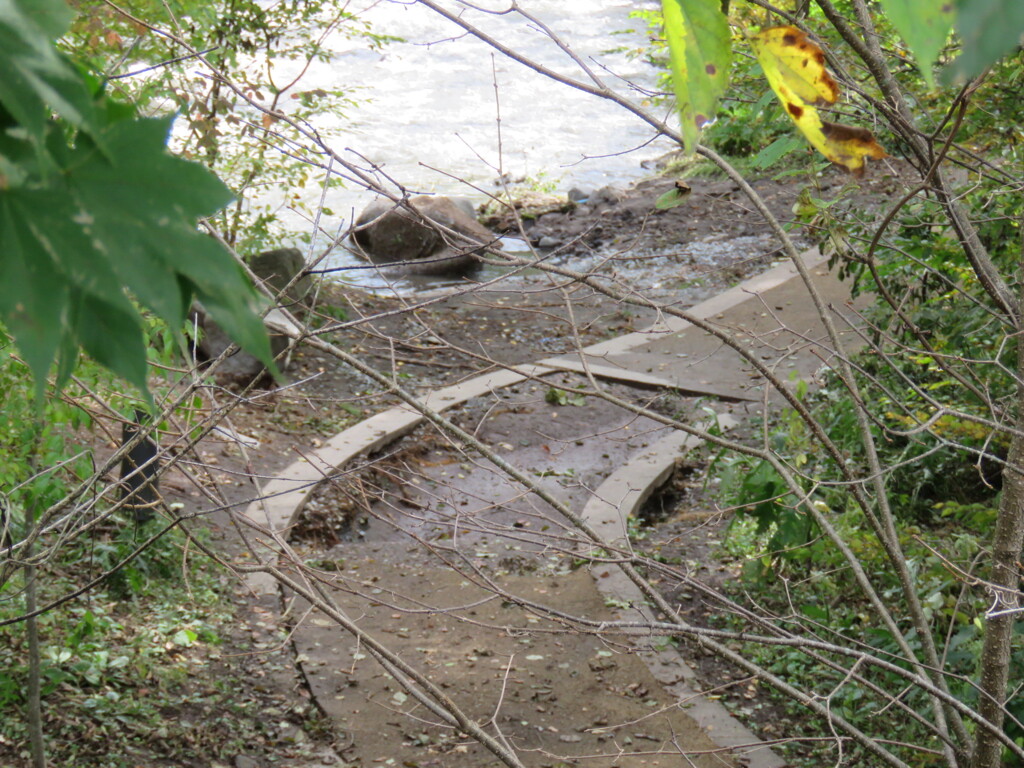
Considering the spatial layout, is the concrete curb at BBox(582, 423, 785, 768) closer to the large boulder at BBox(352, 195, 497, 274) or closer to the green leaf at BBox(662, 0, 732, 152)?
the green leaf at BBox(662, 0, 732, 152)

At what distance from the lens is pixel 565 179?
18.1 meters

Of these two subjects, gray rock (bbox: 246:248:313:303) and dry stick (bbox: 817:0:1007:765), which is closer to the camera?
dry stick (bbox: 817:0:1007:765)

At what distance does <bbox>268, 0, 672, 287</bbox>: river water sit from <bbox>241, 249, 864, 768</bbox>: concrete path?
5.92m

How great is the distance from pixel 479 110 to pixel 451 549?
61.9 ft

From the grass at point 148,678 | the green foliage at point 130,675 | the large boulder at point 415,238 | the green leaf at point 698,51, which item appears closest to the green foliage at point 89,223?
the green leaf at point 698,51

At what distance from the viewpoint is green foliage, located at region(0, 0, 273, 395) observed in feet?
1.86

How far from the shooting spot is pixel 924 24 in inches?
21.6

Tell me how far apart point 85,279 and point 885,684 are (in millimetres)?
4854

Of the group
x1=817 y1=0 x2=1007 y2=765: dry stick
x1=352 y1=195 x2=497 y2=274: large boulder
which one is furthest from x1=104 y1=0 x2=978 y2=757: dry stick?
x1=352 y1=195 x2=497 y2=274: large boulder

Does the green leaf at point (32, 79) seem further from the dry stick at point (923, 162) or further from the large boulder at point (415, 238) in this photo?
the large boulder at point (415, 238)

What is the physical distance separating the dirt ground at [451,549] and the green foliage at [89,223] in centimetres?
150

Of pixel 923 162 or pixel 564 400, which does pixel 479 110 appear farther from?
pixel 923 162

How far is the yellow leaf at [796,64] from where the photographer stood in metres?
0.98

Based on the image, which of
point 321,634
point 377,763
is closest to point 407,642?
point 321,634
